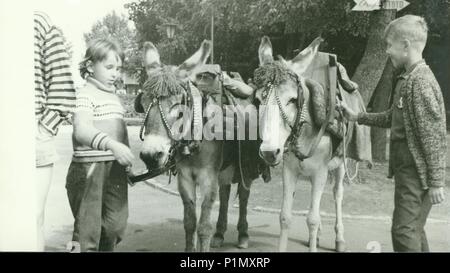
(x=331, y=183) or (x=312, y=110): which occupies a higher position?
(x=312, y=110)

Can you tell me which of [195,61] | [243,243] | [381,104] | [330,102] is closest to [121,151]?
[195,61]

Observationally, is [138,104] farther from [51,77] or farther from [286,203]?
[286,203]

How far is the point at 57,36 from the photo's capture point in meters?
3.87

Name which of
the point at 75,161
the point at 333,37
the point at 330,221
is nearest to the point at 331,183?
the point at 330,221

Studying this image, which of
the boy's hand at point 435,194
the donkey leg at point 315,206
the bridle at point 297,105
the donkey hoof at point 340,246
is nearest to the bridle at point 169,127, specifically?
the bridle at point 297,105

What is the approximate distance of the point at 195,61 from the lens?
12.3ft

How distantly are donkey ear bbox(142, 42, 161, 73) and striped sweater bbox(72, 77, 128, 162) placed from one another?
12.3 inches

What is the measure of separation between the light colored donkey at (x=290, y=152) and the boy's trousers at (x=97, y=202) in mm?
1088

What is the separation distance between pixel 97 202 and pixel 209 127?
3.09 feet

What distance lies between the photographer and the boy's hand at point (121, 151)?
3721 mm
